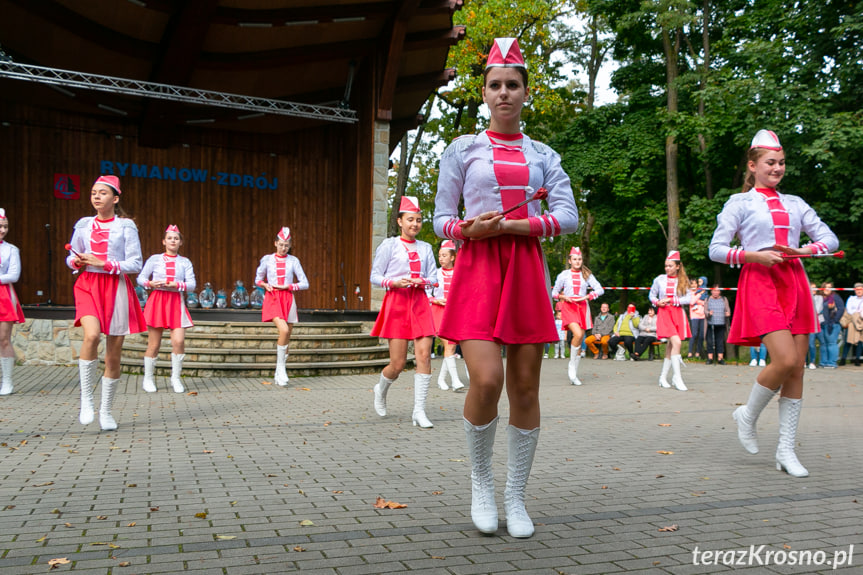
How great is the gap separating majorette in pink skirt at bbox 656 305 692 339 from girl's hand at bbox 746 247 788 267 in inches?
272

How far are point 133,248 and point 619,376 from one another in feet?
33.4

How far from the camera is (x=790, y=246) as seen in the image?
19.4 feet

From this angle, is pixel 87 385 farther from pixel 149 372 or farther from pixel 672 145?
pixel 672 145

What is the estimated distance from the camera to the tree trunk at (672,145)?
24.5 metres

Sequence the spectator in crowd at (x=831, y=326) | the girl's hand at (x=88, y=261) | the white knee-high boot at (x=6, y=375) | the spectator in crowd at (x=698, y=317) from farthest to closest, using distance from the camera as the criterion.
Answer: the spectator in crowd at (x=698, y=317) → the spectator in crowd at (x=831, y=326) → the white knee-high boot at (x=6, y=375) → the girl's hand at (x=88, y=261)

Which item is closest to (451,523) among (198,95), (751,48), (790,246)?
(790,246)

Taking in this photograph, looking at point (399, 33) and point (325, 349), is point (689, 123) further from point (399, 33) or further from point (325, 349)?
point (325, 349)

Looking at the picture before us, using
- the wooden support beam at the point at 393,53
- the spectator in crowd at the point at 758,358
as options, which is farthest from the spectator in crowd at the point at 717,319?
the wooden support beam at the point at 393,53

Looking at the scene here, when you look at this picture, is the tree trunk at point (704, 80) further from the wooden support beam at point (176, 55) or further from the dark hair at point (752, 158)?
the dark hair at point (752, 158)

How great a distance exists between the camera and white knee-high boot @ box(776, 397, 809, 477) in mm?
5602

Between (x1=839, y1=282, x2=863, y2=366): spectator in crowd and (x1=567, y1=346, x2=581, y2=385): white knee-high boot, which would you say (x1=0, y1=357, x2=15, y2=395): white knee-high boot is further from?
(x1=839, y1=282, x2=863, y2=366): spectator in crowd

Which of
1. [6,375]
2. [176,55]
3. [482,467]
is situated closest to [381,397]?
[482,467]

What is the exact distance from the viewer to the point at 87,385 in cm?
739

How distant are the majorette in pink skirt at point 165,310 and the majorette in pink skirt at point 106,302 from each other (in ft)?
12.4
